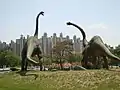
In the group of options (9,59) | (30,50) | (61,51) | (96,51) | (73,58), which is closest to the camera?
(96,51)

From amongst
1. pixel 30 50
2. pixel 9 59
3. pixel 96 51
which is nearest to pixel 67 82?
pixel 96 51

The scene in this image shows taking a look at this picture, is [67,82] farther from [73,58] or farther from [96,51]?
[73,58]

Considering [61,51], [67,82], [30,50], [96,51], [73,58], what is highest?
[61,51]

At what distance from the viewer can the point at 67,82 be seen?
1565cm

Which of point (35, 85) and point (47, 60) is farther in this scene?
point (47, 60)

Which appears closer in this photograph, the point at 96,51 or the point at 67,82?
the point at 67,82

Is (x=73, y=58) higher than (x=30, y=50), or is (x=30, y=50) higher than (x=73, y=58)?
(x=73, y=58)

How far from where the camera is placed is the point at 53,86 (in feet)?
49.8

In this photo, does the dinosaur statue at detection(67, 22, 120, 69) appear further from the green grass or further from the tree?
the tree

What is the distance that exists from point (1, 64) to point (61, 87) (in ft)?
181

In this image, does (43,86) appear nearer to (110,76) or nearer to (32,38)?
(110,76)

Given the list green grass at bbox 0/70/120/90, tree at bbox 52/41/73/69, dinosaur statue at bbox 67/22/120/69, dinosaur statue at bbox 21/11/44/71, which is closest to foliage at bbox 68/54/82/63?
tree at bbox 52/41/73/69

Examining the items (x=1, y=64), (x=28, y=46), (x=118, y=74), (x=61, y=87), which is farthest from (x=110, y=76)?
(x=1, y=64)

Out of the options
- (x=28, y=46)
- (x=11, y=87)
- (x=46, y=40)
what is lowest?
(x=11, y=87)
